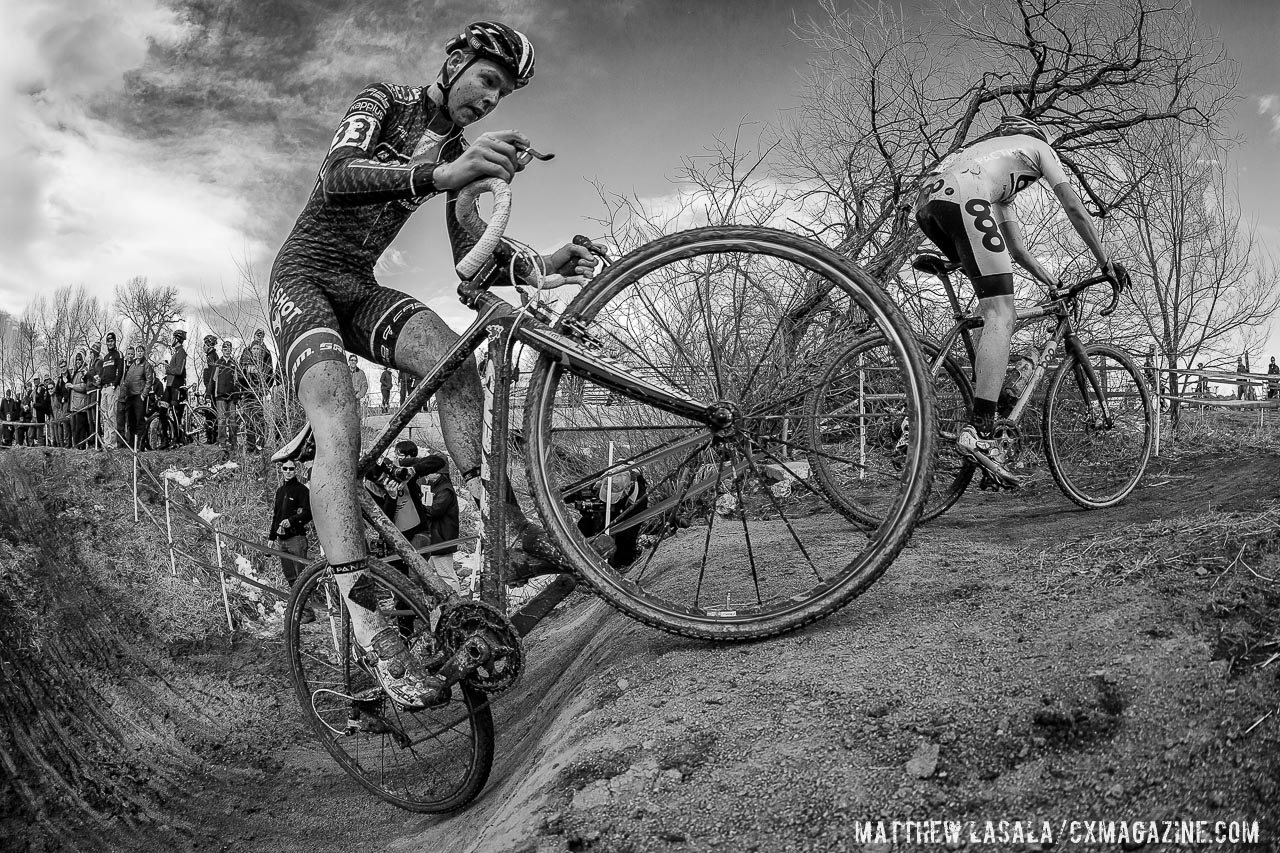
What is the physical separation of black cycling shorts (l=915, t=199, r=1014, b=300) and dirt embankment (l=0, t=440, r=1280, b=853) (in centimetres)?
128

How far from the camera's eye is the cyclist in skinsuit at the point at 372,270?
7.88ft

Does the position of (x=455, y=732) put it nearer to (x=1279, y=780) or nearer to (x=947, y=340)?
(x=1279, y=780)

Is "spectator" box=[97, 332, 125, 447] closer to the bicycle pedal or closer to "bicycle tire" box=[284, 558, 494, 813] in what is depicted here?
"bicycle tire" box=[284, 558, 494, 813]

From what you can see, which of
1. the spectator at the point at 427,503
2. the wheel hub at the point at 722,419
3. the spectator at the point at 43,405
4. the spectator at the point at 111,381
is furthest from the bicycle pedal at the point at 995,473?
the spectator at the point at 43,405

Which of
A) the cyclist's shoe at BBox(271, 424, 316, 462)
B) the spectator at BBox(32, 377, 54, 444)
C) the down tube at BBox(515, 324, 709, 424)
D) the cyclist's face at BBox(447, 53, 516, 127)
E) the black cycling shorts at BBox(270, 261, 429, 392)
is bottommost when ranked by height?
the cyclist's shoe at BBox(271, 424, 316, 462)

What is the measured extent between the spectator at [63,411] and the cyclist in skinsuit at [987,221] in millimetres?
20794

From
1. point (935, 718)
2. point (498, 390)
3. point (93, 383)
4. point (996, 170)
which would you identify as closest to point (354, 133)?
point (498, 390)

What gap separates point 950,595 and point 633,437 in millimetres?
4543

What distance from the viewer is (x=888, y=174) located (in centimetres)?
959

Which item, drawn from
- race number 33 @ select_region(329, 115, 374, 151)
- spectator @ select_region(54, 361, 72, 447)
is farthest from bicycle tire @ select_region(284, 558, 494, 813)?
spectator @ select_region(54, 361, 72, 447)

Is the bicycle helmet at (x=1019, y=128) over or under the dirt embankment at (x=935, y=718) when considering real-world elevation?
over

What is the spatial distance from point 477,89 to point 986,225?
2.50 meters

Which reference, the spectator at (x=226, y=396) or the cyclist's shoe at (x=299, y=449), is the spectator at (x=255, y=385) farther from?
the cyclist's shoe at (x=299, y=449)

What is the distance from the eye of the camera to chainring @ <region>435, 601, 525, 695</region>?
2.30 m
